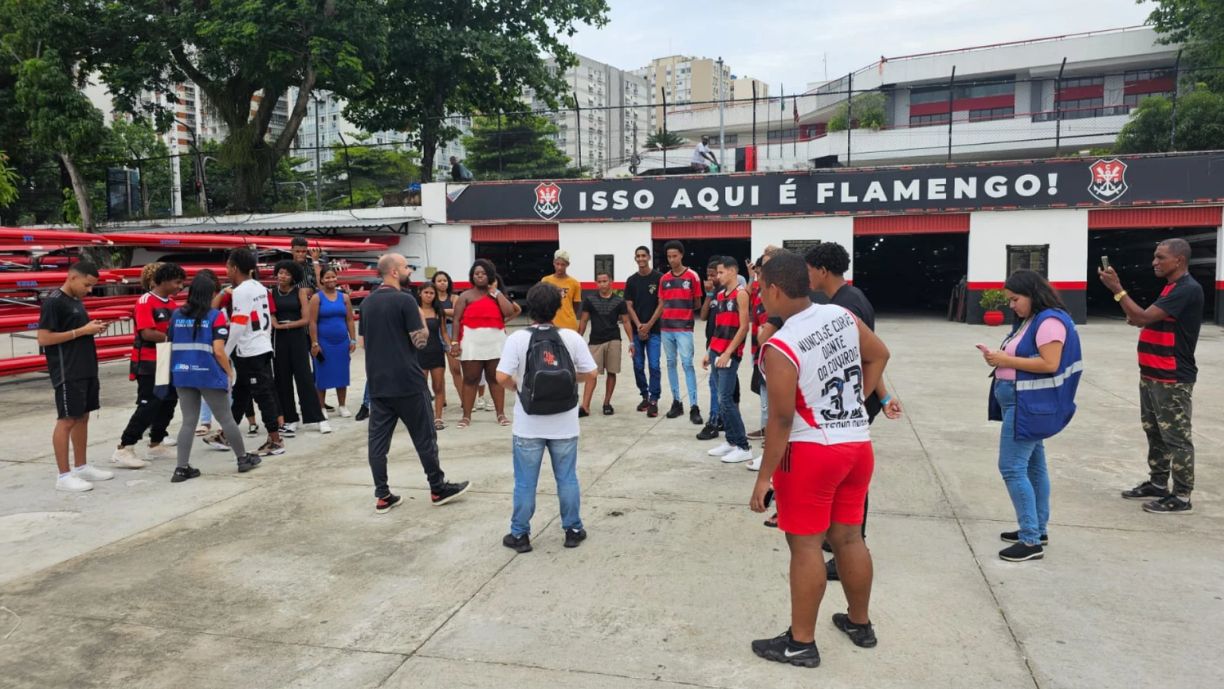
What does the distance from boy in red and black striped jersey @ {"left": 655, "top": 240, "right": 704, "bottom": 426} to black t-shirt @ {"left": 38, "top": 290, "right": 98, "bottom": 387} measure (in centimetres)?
484

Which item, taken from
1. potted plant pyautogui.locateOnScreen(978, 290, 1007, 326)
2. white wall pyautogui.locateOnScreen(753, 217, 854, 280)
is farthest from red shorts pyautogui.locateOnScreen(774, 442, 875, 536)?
potted plant pyautogui.locateOnScreen(978, 290, 1007, 326)

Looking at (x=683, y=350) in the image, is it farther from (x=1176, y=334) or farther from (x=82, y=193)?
(x=82, y=193)

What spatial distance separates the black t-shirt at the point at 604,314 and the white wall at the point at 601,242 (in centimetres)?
1214

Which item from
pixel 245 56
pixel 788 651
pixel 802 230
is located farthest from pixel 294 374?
pixel 245 56

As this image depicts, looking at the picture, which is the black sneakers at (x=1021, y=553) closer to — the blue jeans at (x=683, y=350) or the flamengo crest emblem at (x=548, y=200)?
the blue jeans at (x=683, y=350)

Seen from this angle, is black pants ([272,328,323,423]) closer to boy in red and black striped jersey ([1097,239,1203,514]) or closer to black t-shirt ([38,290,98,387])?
black t-shirt ([38,290,98,387])

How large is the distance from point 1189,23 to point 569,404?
146 ft

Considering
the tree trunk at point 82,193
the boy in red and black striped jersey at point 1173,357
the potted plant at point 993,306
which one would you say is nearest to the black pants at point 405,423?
the boy in red and black striped jersey at point 1173,357

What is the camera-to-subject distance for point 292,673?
10.0 feet

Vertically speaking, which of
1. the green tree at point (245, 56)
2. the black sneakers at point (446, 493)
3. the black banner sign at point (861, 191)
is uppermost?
the green tree at point (245, 56)

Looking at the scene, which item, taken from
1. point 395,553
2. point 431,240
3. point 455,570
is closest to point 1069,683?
point 455,570

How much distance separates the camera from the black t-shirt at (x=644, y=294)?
315 inches

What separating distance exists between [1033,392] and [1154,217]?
17.1m

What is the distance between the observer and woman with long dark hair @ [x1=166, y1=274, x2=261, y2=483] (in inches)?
228
